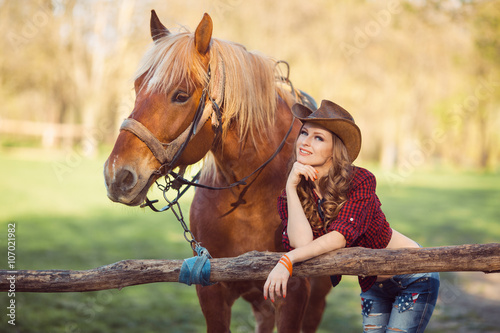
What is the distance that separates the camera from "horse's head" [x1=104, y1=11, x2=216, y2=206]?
246 centimetres

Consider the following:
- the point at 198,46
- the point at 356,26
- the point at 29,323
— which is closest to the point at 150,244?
the point at 29,323

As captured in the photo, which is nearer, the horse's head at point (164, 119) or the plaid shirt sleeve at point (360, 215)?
the plaid shirt sleeve at point (360, 215)

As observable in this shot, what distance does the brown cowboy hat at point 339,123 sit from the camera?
2.48 m

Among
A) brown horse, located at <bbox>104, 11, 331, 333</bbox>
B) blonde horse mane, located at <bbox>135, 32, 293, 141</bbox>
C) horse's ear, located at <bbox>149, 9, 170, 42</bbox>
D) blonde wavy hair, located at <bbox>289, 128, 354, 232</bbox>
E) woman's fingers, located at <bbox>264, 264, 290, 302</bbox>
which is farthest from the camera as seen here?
horse's ear, located at <bbox>149, 9, 170, 42</bbox>

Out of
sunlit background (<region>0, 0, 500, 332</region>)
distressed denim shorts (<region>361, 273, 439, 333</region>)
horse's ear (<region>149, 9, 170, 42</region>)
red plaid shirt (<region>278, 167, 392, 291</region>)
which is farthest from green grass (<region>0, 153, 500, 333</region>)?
distressed denim shorts (<region>361, 273, 439, 333</region>)

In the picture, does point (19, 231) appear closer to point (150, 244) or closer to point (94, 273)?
point (150, 244)

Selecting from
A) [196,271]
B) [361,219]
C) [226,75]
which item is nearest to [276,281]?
[196,271]

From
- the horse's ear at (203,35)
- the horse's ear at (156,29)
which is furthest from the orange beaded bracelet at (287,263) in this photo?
the horse's ear at (156,29)

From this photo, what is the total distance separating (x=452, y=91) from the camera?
30.8 m

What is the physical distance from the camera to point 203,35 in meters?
2.73

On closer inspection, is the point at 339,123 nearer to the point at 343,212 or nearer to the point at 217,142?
the point at 343,212

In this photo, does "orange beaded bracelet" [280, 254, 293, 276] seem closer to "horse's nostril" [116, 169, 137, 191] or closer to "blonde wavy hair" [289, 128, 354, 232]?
"blonde wavy hair" [289, 128, 354, 232]

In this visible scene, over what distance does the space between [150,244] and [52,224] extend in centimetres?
288

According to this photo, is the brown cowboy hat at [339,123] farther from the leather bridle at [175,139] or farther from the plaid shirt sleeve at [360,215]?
the leather bridle at [175,139]
